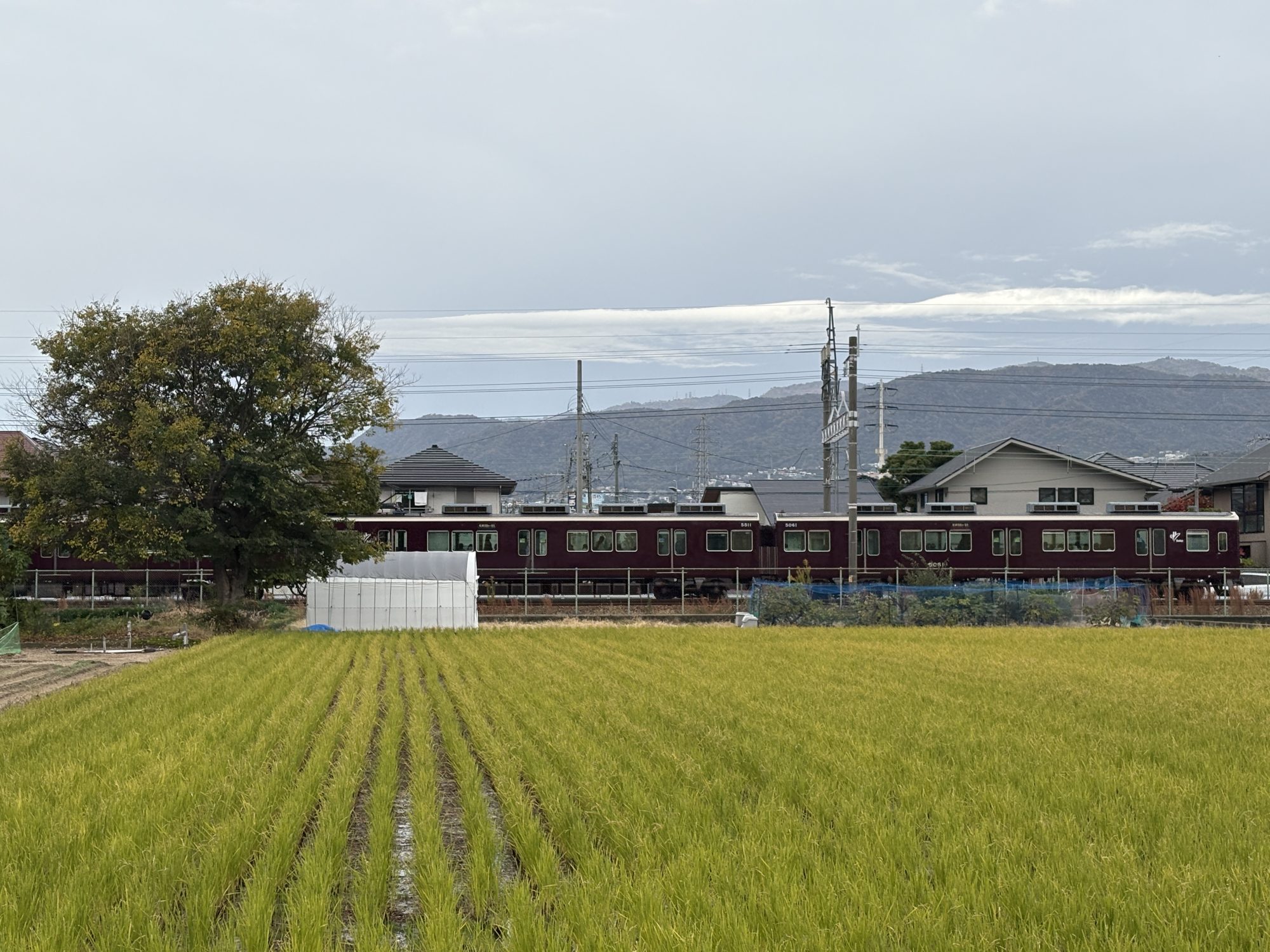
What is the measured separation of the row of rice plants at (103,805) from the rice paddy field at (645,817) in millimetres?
35

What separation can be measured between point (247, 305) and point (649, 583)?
15928mm

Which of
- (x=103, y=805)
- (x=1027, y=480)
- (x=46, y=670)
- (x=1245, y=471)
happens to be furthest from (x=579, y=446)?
(x=103, y=805)

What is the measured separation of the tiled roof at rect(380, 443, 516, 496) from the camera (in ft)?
183

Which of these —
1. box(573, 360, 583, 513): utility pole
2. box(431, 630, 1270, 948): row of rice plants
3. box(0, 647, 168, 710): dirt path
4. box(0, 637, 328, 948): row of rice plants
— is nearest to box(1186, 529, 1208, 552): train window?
box(573, 360, 583, 513): utility pole

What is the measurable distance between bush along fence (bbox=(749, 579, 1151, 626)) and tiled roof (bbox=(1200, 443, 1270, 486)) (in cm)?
2541

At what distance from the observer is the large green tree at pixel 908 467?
223 ft

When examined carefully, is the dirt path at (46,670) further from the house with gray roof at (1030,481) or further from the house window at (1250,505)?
the house window at (1250,505)

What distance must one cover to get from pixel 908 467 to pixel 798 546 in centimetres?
3555

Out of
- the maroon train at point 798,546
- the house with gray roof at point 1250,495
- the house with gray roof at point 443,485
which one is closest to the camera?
the maroon train at point 798,546

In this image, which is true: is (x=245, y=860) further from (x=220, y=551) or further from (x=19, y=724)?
(x=220, y=551)

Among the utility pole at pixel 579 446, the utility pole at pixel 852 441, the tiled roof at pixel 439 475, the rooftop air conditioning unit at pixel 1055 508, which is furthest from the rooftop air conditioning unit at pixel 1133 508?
the tiled roof at pixel 439 475

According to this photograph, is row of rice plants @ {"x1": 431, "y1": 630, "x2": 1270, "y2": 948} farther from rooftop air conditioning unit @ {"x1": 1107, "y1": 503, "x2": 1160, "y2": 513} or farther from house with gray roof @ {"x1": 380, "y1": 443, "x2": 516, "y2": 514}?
house with gray roof @ {"x1": 380, "y1": 443, "x2": 516, "y2": 514}

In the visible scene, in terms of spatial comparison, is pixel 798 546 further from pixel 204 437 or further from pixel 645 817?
pixel 645 817

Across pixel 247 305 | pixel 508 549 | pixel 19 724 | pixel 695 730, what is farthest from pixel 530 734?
pixel 508 549
